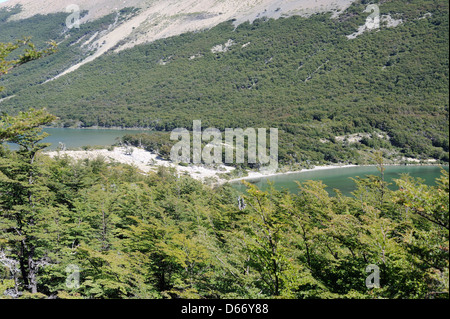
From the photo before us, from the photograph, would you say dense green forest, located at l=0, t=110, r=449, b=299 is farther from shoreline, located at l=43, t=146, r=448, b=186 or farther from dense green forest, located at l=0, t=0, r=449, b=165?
dense green forest, located at l=0, t=0, r=449, b=165

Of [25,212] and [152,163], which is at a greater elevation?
[25,212]

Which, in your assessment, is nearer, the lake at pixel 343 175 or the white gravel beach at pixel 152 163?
the lake at pixel 343 175

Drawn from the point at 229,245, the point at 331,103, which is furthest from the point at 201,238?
the point at 331,103

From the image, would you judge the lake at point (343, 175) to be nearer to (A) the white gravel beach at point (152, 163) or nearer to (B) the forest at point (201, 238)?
(A) the white gravel beach at point (152, 163)

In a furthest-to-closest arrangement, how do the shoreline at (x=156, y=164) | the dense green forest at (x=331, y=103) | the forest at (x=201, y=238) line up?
the dense green forest at (x=331, y=103)
the shoreline at (x=156, y=164)
the forest at (x=201, y=238)

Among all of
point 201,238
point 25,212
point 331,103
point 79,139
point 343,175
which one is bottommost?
point 331,103

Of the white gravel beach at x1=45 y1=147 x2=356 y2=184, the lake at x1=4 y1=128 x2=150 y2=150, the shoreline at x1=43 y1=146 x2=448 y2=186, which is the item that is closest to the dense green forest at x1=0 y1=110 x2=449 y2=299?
the shoreline at x1=43 y1=146 x2=448 y2=186

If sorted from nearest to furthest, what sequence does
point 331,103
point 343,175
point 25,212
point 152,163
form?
point 25,212, point 152,163, point 343,175, point 331,103

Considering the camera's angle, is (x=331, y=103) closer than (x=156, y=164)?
No

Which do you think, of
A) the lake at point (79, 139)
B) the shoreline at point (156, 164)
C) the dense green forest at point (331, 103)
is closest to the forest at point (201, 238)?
the shoreline at point (156, 164)

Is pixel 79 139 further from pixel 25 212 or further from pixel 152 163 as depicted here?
pixel 25 212
